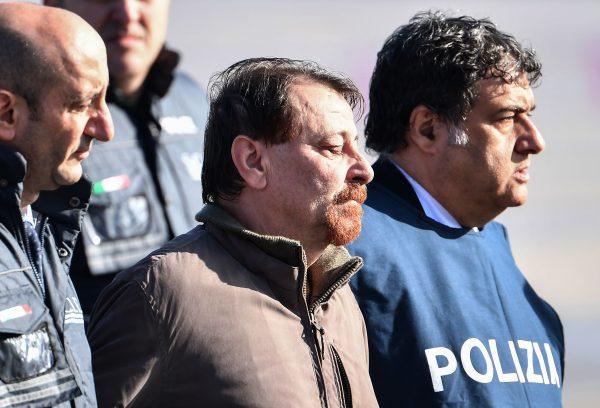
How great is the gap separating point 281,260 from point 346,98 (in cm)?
53

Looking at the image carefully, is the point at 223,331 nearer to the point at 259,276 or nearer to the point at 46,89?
the point at 259,276

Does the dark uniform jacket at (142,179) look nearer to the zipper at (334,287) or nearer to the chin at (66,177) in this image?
the zipper at (334,287)

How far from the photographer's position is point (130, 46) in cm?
493

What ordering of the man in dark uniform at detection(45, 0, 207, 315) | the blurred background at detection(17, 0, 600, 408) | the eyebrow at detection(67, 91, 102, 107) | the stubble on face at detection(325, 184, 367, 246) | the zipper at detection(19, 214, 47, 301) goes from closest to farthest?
the zipper at detection(19, 214, 47, 301)
the eyebrow at detection(67, 91, 102, 107)
the stubble on face at detection(325, 184, 367, 246)
the man in dark uniform at detection(45, 0, 207, 315)
the blurred background at detection(17, 0, 600, 408)

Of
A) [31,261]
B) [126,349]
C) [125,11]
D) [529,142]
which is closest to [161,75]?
[125,11]

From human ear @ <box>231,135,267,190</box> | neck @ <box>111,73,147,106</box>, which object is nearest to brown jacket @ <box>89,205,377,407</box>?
human ear @ <box>231,135,267,190</box>

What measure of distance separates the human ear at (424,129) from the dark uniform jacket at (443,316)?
106 millimetres

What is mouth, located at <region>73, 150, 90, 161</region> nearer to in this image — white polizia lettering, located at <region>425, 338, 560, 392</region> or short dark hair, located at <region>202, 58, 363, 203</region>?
short dark hair, located at <region>202, 58, 363, 203</region>

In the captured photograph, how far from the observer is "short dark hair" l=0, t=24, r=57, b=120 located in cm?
318

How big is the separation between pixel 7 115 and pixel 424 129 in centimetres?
169

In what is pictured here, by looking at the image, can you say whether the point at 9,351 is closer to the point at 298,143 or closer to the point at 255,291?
the point at 255,291

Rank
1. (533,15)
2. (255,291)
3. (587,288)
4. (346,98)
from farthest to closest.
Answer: (533,15)
(587,288)
(346,98)
(255,291)

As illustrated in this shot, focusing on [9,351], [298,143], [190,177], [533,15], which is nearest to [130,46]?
[190,177]

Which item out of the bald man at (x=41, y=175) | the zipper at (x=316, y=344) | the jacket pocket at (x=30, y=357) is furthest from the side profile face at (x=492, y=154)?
the jacket pocket at (x=30, y=357)
